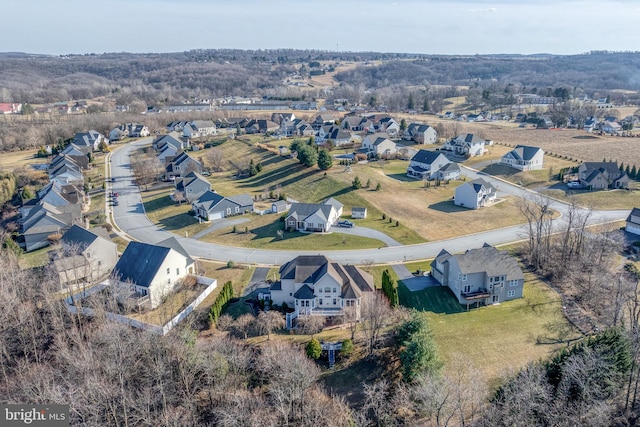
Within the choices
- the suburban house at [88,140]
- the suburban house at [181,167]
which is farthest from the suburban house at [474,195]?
the suburban house at [88,140]

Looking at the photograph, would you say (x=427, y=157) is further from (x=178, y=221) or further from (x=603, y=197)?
(x=178, y=221)

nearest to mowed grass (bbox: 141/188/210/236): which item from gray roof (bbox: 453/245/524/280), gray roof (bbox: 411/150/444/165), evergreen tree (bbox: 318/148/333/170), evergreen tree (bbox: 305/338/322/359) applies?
evergreen tree (bbox: 318/148/333/170)

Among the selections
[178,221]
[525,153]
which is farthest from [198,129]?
[525,153]

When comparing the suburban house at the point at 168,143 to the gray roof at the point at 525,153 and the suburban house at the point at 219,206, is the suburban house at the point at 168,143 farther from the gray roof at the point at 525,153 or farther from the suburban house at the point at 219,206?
the gray roof at the point at 525,153

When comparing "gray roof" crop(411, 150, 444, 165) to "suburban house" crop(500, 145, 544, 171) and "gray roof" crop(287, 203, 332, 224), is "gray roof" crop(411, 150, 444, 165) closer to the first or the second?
"suburban house" crop(500, 145, 544, 171)

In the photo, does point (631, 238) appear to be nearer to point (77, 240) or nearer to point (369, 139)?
point (369, 139)

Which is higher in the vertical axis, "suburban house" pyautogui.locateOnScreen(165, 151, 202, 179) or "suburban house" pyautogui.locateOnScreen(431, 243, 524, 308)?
"suburban house" pyautogui.locateOnScreen(165, 151, 202, 179)
